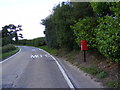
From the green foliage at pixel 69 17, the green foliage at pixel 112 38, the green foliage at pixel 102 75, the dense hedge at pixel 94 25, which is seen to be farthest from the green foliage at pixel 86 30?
the green foliage at pixel 112 38

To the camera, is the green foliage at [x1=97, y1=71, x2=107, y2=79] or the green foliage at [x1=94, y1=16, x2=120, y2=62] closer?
the green foliage at [x1=94, y1=16, x2=120, y2=62]

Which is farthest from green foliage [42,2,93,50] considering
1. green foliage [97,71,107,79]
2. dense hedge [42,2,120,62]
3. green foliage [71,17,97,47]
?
green foliage [97,71,107,79]

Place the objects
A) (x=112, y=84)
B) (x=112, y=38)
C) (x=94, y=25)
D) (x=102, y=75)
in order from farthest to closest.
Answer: (x=94, y=25) → (x=102, y=75) → (x=112, y=84) → (x=112, y=38)

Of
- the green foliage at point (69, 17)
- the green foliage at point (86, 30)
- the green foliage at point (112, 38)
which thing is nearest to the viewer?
the green foliage at point (112, 38)

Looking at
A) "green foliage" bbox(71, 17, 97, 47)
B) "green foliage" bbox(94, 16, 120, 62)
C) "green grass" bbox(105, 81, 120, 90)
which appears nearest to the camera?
"green foliage" bbox(94, 16, 120, 62)

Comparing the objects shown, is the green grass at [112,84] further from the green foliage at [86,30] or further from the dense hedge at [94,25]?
the green foliage at [86,30]

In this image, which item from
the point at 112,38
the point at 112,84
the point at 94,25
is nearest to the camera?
the point at 112,38

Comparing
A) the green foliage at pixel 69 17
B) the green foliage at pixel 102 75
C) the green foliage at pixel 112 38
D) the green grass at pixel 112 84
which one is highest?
the green foliage at pixel 69 17

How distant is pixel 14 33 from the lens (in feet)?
297

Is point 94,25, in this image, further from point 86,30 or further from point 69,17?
point 69,17

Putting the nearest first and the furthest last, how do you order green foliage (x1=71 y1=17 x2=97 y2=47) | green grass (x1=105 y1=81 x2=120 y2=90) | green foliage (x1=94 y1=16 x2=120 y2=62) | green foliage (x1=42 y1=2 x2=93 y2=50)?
green foliage (x1=94 y1=16 x2=120 y2=62) < green grass (x1=105 y1=81 x2=120 y2=90) < green foliage (x1=71 y1=17 x2=97 y2=47) < green foliage (x1=42 y1=2 x2=93 y2=50)

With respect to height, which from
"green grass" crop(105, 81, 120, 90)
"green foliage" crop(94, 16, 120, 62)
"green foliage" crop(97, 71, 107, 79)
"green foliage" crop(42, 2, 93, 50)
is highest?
"green foliage" crop(42, 2, 93, 50)

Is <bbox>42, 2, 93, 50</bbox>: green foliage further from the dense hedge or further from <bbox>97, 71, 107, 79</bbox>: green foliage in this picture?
<bbox>97, 71, 107, 79</bbox>: green foliage

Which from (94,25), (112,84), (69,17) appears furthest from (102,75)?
(69,17)
